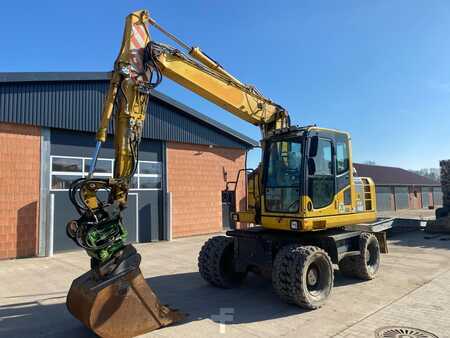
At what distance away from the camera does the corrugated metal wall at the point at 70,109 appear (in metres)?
11.5

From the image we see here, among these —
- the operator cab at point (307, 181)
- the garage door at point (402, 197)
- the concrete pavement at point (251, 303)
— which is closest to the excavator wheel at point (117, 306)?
the concrete pavement at point (251, 303)

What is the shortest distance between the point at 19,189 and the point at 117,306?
28.1 feet

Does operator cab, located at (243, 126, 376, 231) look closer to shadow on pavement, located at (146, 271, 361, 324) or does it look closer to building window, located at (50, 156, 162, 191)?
shadow on pavement, located at (146, 271, 361, 324)

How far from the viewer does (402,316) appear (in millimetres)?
5602

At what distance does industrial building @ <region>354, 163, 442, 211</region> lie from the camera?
37.4 meters

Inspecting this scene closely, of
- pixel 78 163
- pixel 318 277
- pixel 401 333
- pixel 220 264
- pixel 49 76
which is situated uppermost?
pixel 49 76

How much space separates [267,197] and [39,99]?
898cm

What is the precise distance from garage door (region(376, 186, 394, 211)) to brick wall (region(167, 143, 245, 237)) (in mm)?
23664

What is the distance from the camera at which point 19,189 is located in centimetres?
1154

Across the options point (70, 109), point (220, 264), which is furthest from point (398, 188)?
point (220, 264)

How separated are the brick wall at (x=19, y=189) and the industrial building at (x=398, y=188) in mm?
31021

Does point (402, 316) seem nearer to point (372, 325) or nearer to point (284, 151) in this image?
point (372, 325)

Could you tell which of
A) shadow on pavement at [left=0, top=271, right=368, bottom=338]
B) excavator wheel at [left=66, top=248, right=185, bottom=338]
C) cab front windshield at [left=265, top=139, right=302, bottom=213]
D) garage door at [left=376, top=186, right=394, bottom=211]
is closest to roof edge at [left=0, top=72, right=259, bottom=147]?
cab front windshield at [left=265, top=139, right=302, bottom=213]

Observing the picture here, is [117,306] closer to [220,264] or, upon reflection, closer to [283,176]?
[220,264]
